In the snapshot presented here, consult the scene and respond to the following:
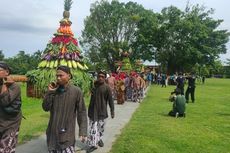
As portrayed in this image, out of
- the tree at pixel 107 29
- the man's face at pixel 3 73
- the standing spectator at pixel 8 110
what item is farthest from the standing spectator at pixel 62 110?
the tree at pixel 107 29

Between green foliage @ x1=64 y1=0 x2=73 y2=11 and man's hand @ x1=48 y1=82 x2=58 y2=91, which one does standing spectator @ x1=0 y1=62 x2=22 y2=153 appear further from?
green foliage @ x1=64 y1=0 x2=73 y2=11

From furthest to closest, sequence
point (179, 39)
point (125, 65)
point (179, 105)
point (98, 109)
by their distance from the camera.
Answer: point (179, 39) → point (125, 65) → point (179, 105) → point (98, 109)

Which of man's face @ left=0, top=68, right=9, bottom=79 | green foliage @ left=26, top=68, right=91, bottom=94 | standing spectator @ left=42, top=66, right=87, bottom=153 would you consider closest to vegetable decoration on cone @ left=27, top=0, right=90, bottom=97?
green foliage @ left=26, top=68, right=91, bottom=94

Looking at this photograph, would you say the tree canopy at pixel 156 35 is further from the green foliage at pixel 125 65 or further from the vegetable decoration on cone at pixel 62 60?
the vegetable decoration on cone at pixel 62 60

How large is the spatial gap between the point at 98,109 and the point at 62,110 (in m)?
4.02

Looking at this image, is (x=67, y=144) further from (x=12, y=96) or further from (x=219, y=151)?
(x=219, y=151)

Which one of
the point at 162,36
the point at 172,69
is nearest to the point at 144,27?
the point at 162,36

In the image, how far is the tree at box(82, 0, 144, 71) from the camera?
2689 inches

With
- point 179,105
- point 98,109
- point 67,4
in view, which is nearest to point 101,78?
point 98,109

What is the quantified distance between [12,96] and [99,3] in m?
63.8

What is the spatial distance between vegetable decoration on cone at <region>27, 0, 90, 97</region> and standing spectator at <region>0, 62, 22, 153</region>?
4643mm

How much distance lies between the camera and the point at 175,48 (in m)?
62.2

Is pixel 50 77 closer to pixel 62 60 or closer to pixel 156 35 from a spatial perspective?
pixel 62 60

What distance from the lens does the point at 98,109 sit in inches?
408
